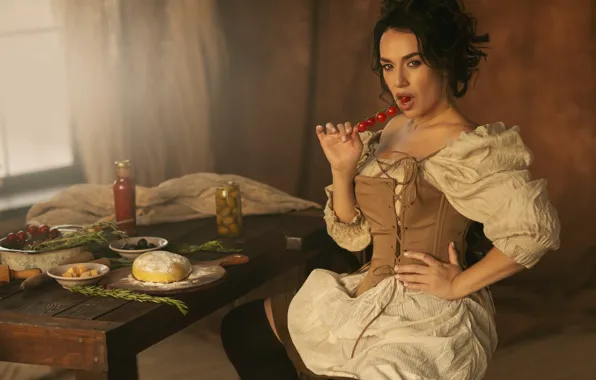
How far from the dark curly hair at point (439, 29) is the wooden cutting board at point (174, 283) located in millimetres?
672

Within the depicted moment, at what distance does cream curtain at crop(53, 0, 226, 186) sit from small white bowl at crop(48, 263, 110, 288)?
1.61m

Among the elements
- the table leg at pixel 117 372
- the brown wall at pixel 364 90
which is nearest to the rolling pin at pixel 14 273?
the table leg at pixel 117 372

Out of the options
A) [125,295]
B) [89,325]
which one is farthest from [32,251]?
[89,325]

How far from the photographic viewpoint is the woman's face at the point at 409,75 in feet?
5.96

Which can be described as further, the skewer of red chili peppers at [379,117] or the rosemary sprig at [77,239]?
the rosemary sprig at [77,239]

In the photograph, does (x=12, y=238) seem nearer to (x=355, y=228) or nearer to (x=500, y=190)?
(x=355, y=228)

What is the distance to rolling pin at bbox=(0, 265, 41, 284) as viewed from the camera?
197cm

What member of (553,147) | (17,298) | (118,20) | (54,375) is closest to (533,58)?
(553,147)

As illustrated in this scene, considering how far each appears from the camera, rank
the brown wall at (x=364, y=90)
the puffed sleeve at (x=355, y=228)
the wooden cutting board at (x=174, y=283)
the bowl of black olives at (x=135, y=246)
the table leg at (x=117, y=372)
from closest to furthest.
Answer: the table leg at (x=117, y=372)
the wooden cutting board at (x=174, y=283)
the puffed sleeve at (x=355, y=228)
the bowl of black olives at (x=135, y=246)
the brown wall at (x=364, y=90)

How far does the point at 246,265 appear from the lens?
7.18 feet

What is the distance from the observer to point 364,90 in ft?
12.3

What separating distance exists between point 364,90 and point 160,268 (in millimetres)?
2019

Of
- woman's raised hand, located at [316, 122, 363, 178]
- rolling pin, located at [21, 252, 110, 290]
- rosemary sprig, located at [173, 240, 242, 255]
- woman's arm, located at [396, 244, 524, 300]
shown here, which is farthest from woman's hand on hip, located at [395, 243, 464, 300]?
rolling pin, located at [21, 252, 110, 290]

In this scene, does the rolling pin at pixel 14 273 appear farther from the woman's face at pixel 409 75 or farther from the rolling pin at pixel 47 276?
the woman's face at pixel 409 75
